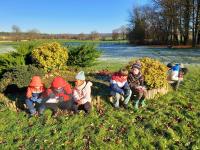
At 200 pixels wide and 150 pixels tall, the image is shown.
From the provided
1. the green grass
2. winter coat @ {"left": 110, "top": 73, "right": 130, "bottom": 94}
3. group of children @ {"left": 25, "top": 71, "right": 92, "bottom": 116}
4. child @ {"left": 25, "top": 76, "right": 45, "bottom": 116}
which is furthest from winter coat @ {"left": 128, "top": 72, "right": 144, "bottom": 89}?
child @ {"left": 25, "top": 76, "right": 45, "bottom": 116}

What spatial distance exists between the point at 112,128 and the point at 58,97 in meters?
1.86

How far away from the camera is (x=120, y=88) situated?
7.64m

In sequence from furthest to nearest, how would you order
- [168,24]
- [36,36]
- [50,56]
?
[36,36] < [168,24] < [50,56]

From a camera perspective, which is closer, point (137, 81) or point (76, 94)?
point (76, 94)

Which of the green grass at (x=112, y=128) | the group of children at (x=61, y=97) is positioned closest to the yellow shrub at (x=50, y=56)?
the green grass at (x=112, y=128)

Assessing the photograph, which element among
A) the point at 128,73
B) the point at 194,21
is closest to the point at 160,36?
the point at 194,21

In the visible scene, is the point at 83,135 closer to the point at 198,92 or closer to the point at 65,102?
the point at 65,102

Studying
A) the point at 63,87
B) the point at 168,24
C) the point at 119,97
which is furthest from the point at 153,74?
the point at 168,24

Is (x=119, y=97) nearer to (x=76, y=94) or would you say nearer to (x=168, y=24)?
(x=76, y=94)

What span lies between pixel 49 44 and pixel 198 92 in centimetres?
652

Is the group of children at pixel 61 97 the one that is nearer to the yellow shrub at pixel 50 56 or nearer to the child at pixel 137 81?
the child at pixel 137 81

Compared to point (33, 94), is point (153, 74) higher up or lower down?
higher up

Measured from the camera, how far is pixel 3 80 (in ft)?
31.2

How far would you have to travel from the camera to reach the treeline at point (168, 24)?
1620 inches
